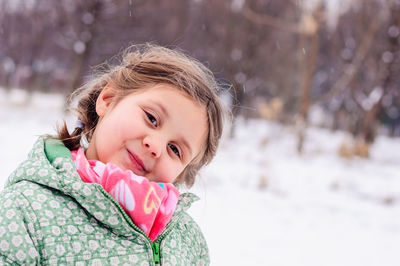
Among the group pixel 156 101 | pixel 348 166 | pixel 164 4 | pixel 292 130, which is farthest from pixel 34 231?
pixel 164 4

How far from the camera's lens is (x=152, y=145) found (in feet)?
3.75

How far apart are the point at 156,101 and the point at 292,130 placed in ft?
35.0

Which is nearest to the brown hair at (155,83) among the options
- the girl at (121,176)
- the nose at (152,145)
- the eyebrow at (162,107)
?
the girl at (121,176)

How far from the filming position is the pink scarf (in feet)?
3.51

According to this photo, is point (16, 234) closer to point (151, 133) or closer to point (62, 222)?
point (62, 222)

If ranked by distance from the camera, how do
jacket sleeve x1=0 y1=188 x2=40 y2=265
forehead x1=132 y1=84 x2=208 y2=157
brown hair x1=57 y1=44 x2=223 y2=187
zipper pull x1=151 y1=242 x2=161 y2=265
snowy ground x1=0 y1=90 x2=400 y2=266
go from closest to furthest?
jacket sleeve x1=0 y1=188 x2=40 y2=265 → zipper pull x1=151 y1=242 x2=161 y2=265 → forehead x1=132 y1=84 x2=208 y2=157 → brown hair x1=57 y1=44 x2=223 y2=187 → snowy ground x1=0 y1=90 x2=400 y2=266

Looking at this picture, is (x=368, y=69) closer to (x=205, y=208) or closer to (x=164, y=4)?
(x=164, y=4)

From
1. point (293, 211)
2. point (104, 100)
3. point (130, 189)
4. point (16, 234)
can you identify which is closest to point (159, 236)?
point (130, 189)

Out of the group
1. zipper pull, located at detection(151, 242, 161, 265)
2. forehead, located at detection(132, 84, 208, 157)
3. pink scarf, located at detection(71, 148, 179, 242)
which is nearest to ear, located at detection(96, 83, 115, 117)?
forehead, located at detection(132, 84, 208, 157)

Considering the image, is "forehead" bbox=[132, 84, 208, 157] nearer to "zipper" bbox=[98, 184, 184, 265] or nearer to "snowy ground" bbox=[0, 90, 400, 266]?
"zipper" bbox=[98, 184, 184, 265]

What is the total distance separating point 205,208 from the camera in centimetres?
434

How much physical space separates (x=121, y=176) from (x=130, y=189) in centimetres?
5

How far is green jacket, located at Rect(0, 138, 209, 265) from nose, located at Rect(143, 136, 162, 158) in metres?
0.20

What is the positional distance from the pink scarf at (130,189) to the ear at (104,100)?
23 cm
